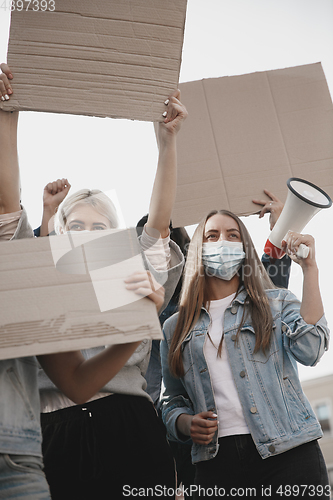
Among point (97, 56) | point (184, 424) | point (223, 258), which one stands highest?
point (97, 56)

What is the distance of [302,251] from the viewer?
1671 millimetres

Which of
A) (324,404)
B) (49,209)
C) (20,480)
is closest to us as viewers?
(20,480)

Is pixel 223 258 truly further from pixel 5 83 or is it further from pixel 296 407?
pixel 5 83

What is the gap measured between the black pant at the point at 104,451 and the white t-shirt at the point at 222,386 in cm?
29

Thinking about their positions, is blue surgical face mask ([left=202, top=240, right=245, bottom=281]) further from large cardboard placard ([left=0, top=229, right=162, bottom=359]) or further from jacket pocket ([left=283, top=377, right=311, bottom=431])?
large cardboard placard ([left=0, top=229, right=162, bottom=359])

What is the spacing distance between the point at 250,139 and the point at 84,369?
1.32 meters

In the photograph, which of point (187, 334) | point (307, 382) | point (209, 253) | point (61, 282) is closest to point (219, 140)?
point (209, 253)

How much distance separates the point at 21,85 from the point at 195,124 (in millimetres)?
942

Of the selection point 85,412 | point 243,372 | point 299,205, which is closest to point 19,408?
point 85,412

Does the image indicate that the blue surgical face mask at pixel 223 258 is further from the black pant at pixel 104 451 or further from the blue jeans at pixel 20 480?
the blue jeans at pixel 20 480

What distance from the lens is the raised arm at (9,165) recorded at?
1383 mm

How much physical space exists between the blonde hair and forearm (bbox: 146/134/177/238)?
17 cm

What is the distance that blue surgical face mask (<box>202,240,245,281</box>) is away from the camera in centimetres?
188

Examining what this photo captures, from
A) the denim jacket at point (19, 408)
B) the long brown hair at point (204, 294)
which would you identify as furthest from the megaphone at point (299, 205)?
the denim jacket at point (19, 408)
